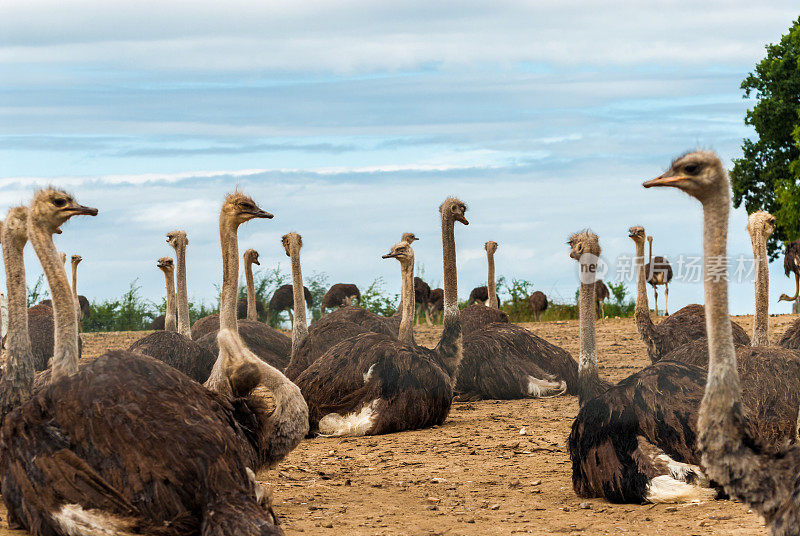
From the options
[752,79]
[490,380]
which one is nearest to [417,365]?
[490,380]

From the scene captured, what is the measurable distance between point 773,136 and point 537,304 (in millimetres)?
14820

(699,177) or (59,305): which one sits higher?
(699,177)

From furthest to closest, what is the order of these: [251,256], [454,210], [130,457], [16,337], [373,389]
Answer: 1. [251,256]
2. [454,210]
3. [373,389]
4. [16,337]
5. [130,457]

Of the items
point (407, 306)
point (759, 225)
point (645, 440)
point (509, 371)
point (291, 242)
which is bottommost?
point (645, 440)

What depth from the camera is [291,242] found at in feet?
42.5

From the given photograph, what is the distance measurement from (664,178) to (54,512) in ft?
10.5

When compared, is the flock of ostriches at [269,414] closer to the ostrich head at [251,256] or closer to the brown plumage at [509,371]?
the brown plumage at [509,371]

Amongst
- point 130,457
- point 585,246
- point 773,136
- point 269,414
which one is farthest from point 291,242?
point 773,136

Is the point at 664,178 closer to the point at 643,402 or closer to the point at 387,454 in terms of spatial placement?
the point at 643,402

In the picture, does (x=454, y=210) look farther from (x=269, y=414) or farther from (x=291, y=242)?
(x=269, y=414)

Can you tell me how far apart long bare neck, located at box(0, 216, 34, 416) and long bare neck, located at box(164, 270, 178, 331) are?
5659 mm

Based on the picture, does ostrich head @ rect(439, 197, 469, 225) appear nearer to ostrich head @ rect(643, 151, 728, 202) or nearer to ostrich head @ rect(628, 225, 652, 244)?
ostrich head @ rect(628, 225, 652, 244)

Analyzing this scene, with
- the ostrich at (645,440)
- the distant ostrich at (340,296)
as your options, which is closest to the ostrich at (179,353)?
Result: the ostrich at (645,440)

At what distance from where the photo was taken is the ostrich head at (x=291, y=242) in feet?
42.5
